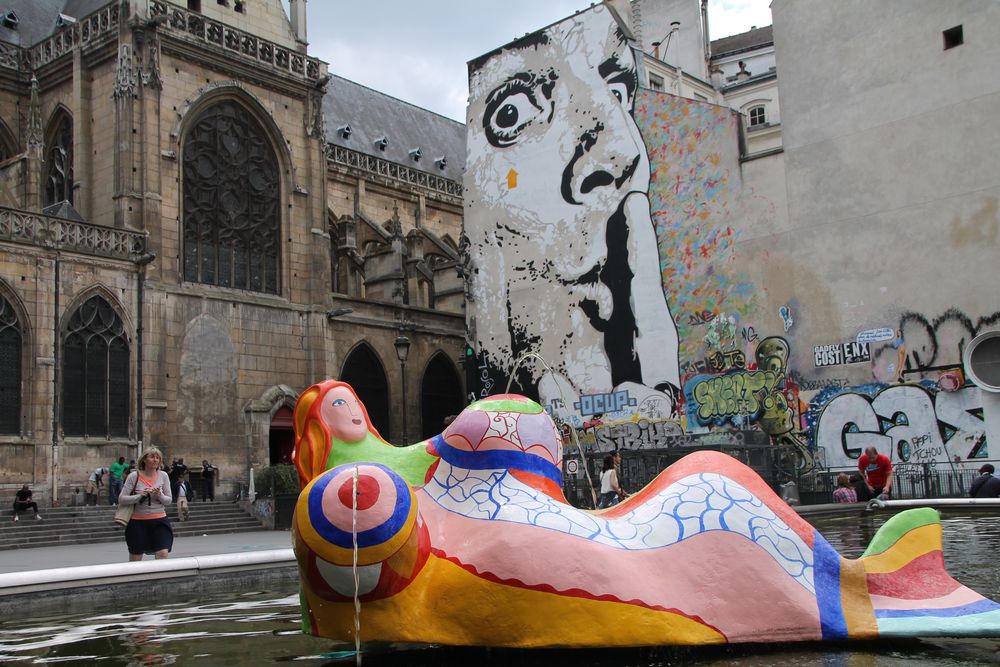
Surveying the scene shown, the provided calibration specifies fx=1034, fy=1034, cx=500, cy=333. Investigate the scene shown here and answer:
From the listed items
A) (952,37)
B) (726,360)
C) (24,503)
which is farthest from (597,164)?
(24,503)

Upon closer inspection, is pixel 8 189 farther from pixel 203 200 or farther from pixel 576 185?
pixel 576 185

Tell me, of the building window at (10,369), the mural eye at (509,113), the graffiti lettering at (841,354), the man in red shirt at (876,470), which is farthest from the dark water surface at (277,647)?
the mural eye at (509,113)

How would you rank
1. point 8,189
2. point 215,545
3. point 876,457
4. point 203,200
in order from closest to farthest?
point 876,457 < point 215,545 < point 8,189 < point 203,200

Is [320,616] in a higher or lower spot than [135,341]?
lower

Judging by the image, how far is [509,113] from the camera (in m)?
37.1

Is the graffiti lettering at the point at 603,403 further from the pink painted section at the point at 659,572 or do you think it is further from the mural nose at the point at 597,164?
the pink painted section at the point at 659,572

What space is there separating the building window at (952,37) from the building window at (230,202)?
68.4ft

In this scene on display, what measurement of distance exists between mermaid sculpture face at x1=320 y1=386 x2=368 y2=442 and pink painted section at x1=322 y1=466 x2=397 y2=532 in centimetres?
117

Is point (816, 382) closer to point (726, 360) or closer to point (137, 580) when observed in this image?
point (726, 360)

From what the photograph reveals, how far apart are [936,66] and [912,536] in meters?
25.1

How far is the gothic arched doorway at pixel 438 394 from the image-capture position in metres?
39.8

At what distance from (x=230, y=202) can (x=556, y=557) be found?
30.3 m

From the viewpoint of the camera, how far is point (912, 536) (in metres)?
5.35

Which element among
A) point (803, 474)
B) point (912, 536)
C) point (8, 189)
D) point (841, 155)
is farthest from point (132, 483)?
point (841, 155)
